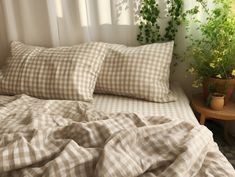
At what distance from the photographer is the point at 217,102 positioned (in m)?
1.72

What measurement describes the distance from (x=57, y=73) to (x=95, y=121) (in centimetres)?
65

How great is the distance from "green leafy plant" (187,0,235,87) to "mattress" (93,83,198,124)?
0.25m

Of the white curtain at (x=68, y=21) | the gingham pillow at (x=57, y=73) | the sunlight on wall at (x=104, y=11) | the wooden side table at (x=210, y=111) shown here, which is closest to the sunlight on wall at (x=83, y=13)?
the white curtain at (x=68, y=21)

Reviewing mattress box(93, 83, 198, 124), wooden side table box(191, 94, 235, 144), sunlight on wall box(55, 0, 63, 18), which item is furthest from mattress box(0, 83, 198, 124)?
sunlight on wall box(55, 0, 63, 18)

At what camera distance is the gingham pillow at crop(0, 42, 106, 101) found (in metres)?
1.68

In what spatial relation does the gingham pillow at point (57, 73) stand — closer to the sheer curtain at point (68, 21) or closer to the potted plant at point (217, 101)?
the sheer curtain at point (68, 21)

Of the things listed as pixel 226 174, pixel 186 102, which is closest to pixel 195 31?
pixel 186 102

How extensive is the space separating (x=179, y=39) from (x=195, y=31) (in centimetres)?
12

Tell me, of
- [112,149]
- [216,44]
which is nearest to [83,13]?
[216,44]

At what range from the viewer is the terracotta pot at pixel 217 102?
1.72 metres

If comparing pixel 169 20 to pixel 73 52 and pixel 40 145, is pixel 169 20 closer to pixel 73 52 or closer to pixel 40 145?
pixel 73 52

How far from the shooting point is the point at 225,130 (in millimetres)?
2074

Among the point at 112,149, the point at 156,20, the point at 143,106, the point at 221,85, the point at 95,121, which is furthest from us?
the point at 156,20

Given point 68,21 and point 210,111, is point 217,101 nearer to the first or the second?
point 210,111
